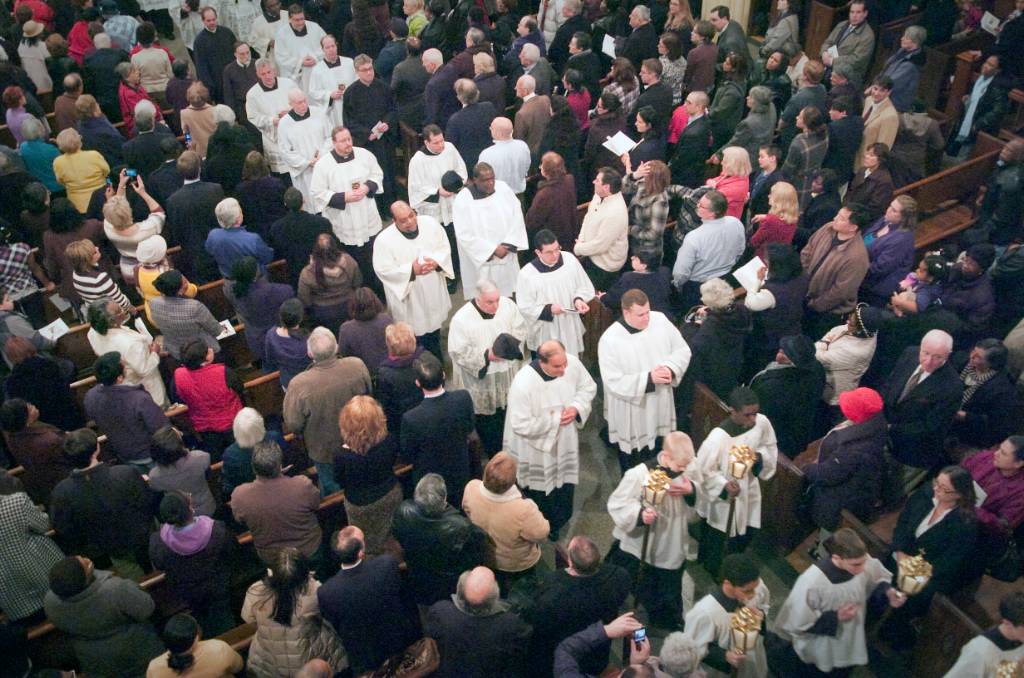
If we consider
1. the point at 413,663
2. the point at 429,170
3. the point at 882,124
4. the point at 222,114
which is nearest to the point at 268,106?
the point at 222,114

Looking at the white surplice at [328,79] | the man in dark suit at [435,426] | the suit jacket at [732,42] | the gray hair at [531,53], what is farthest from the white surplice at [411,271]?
the suit jacket at [732,42]

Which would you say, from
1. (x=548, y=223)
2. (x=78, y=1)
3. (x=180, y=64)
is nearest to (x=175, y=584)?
(x=548, y=223)

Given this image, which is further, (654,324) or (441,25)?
(441,25)

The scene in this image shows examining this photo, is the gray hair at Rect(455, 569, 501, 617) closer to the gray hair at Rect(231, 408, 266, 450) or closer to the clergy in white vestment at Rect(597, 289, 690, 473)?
the gray hair at Rect(231, 408, 266, 450)

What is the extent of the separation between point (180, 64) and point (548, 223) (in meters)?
5.04

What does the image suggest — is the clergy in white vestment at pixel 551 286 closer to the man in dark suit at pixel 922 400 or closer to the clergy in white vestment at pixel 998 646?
the man in dark suit at pixel 922 400

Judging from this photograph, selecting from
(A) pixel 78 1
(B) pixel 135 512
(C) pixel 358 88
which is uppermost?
(A) pixel 78 1

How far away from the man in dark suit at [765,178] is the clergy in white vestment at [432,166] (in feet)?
8.87

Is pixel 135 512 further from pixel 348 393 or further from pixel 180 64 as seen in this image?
pixel 180 64

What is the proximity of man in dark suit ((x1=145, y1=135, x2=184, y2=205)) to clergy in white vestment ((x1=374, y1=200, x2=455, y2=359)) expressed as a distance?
2297 millimetres

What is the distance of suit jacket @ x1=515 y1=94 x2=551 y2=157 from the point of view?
9.59 m

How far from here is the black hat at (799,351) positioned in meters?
6.41

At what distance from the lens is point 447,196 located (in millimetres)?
9180

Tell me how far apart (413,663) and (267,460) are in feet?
4.87
